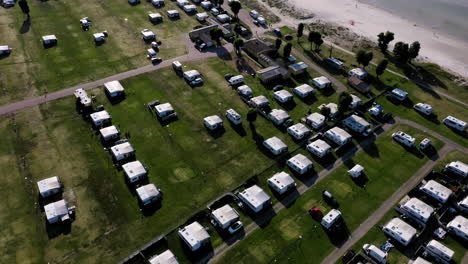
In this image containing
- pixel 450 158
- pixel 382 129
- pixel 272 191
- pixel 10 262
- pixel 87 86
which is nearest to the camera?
pixel 10 262

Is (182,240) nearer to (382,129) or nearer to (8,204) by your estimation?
(8,204)

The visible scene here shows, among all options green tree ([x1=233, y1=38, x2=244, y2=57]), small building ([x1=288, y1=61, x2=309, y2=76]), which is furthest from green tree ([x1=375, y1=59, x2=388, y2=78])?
green tree ([x1=233, y1=38, x2=244, y2=57])

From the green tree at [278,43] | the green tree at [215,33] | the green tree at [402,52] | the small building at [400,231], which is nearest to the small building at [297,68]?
the green tree at [278,43]

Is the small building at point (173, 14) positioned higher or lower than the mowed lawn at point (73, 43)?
higher

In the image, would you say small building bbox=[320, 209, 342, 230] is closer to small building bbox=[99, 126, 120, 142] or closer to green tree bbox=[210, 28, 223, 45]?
small building bbox=[99, 126, 120, 142]

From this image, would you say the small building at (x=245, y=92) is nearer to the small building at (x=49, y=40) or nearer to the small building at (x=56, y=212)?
the small building at (x=56, y=212)

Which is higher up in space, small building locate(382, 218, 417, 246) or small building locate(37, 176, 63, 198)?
small building locate(382, 218, 417, 246)

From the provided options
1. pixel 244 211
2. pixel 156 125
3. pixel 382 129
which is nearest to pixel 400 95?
pixel 382 129
